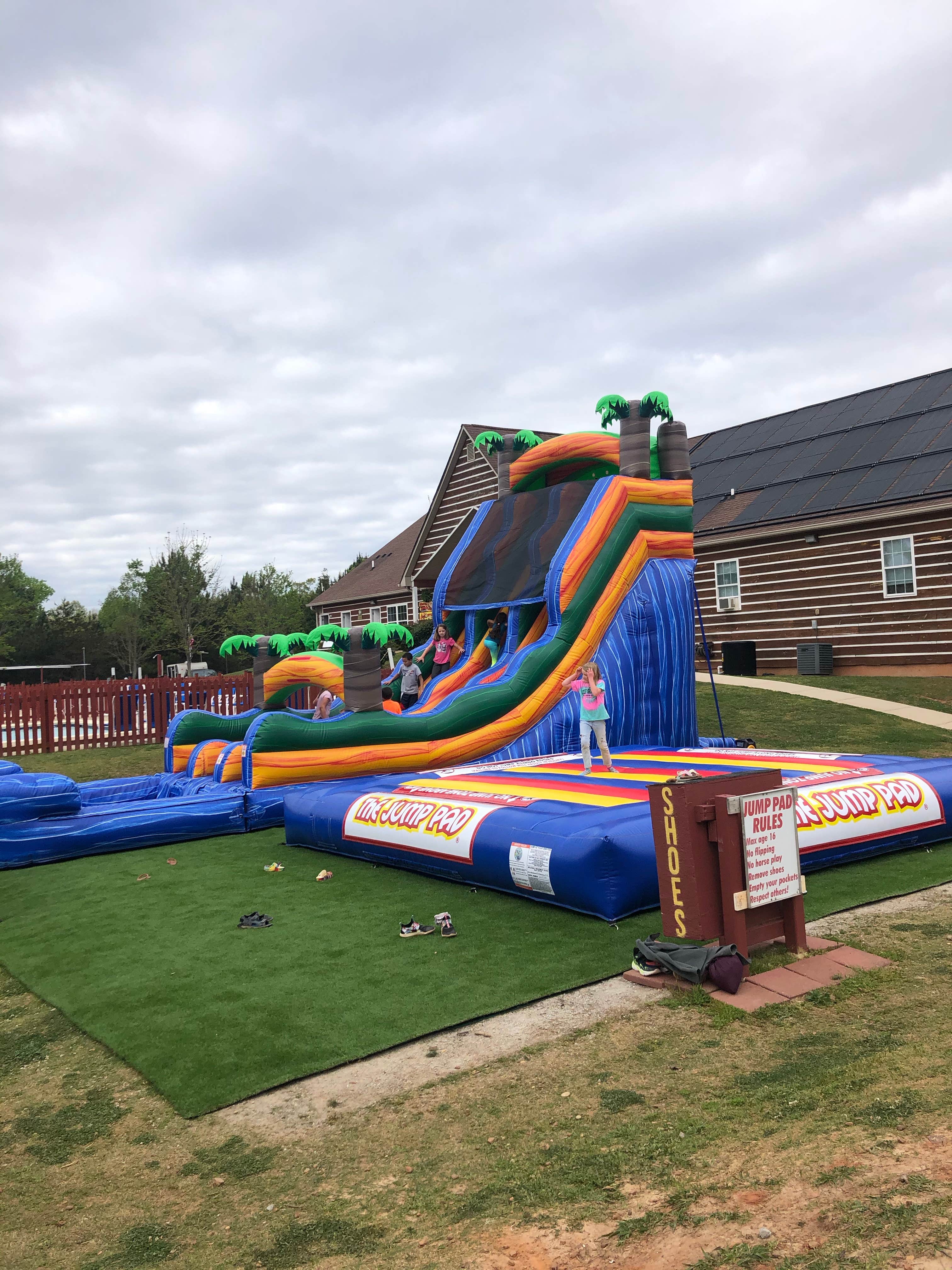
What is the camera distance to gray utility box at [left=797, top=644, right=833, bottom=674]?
20016mm

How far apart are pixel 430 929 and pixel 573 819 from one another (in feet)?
3.73

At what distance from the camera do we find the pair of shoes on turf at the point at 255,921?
5.95 metres

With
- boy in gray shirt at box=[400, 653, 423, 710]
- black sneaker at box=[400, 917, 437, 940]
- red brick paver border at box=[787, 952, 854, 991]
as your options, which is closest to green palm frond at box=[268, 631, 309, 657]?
boy in gray shirt at box=[400, 653, 423, 710]

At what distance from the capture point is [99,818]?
29.0 feet

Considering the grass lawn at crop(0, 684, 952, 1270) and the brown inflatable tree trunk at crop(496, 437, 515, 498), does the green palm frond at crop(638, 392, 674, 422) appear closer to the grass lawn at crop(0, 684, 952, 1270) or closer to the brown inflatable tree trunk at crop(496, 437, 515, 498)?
the brown inflatable tree trunk at crop(496, 437, 515, 498)

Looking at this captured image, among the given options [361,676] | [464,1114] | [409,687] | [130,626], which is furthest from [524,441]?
[130,626]

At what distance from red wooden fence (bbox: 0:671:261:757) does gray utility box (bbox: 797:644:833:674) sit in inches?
432

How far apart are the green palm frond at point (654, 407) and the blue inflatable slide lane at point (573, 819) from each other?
15.9ft

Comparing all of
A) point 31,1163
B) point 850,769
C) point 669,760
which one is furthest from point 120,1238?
point 669,760

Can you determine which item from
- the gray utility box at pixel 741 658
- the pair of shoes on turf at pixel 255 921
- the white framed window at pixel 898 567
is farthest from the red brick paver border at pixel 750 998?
the gray utility box at pixel 741 658

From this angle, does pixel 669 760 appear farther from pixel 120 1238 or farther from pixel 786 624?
pixel 786 624

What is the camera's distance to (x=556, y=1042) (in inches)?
155

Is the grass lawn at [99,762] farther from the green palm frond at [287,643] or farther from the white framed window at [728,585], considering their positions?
the white framed window at [728,585]

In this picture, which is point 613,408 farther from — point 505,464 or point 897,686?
point 897,686
